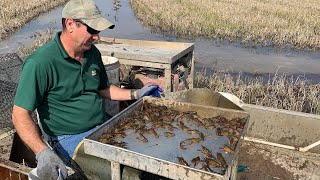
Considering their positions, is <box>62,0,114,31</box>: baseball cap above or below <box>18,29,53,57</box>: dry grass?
above

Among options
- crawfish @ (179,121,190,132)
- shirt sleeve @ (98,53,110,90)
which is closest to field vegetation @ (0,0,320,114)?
shirt sleeve @ (98,53,110,90)

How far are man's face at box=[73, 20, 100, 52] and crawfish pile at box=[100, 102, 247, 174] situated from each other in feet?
2.63

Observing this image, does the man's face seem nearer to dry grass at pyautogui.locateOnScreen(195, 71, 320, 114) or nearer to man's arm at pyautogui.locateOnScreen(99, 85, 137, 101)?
man's arm at pyautogui.locateOnScreen(99, 85, 137, 101)

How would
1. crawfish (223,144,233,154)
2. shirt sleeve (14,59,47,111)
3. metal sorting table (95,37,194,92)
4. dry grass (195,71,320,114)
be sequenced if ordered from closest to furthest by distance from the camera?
crawfish (223,144,233,154), shirt sleeve (14,59,47,111), metal sorting table (95,37,194,92), dry grass (195,71,320,114)

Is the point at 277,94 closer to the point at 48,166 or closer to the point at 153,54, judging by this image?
the point at 153,54

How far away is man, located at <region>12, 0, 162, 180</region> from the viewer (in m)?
2.71

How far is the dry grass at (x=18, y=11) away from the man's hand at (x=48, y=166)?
12.4 meters

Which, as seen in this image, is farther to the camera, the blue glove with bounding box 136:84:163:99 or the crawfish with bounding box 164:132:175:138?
the blue glove with bounding box 136:84:163:99

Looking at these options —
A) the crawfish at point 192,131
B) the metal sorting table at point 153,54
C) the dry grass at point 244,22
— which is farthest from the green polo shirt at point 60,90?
the dry grass at point 244,22

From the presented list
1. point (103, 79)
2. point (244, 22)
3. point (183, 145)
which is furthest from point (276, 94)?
point (244, 22)

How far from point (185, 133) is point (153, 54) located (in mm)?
2507

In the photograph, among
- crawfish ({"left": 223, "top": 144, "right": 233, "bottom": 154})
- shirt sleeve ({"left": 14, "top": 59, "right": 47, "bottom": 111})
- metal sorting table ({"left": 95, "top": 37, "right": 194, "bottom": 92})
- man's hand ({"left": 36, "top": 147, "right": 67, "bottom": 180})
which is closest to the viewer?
man's hand ({"left": 36, "top": 147, "right": 67, "bottom": 180})

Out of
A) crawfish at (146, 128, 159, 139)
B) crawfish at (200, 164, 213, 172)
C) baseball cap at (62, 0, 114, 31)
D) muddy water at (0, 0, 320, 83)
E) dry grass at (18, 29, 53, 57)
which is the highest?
baseball cap at (62, 0, 114, 31)

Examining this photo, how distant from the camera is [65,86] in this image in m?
3.07
